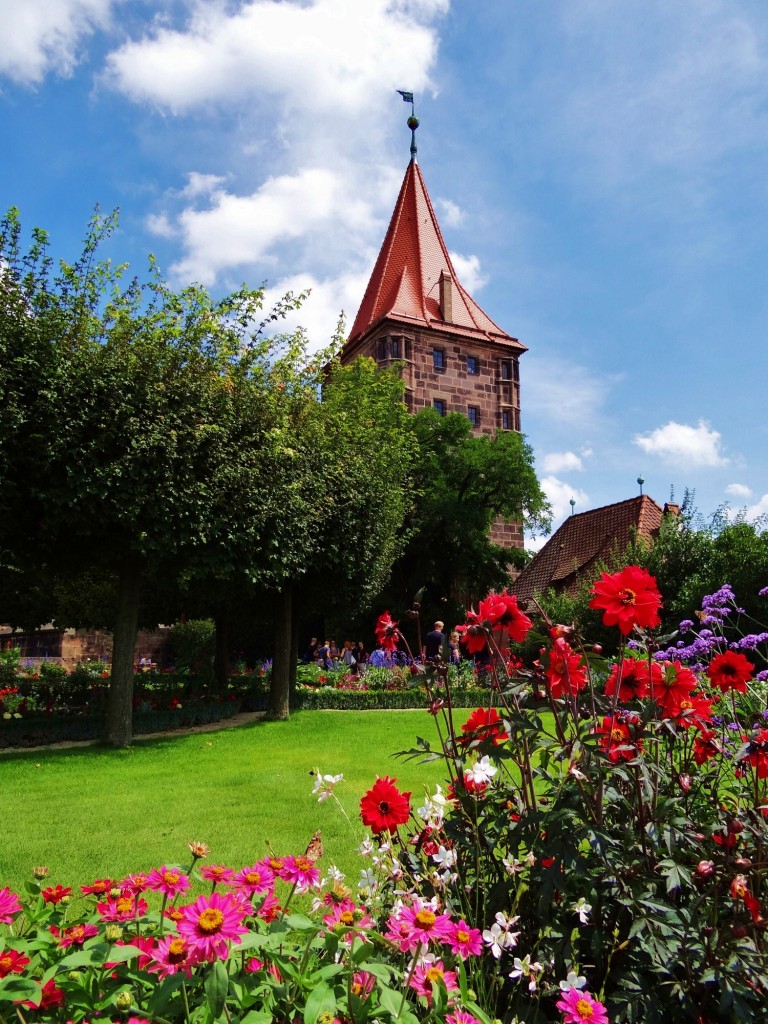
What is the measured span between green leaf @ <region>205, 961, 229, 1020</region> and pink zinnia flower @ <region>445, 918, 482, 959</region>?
0.54 m

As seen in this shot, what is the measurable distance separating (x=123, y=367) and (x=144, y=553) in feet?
8.18

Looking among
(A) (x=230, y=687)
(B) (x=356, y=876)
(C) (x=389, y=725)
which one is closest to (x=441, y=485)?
(A) (x=230, y=687)

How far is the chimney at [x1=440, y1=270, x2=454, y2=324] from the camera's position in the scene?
39.1 m

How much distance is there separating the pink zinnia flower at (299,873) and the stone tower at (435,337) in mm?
32837

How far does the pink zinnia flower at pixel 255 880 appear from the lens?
1974 mm

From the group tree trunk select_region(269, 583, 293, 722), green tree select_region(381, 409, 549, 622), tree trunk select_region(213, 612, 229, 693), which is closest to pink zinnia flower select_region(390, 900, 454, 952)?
tree trunk select_region(269, 583, 293, 722)

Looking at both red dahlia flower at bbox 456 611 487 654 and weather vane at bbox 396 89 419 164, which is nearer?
red dahlia flower at bbox 456 611 487 654

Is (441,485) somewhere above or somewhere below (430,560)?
above

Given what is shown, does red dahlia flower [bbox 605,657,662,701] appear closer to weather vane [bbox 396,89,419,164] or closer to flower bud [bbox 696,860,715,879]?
flower bud [bbox 696,860,715,879]

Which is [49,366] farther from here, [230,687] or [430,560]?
[430,560]

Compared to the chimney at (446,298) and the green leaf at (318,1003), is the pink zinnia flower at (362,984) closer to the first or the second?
the green leaf at (318,1003)

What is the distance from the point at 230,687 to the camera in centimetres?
1602

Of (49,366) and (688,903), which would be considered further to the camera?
(49,366)

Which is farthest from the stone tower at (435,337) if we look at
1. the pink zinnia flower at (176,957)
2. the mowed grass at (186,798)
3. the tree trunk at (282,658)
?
the pink zinnia flower at (176,957)
